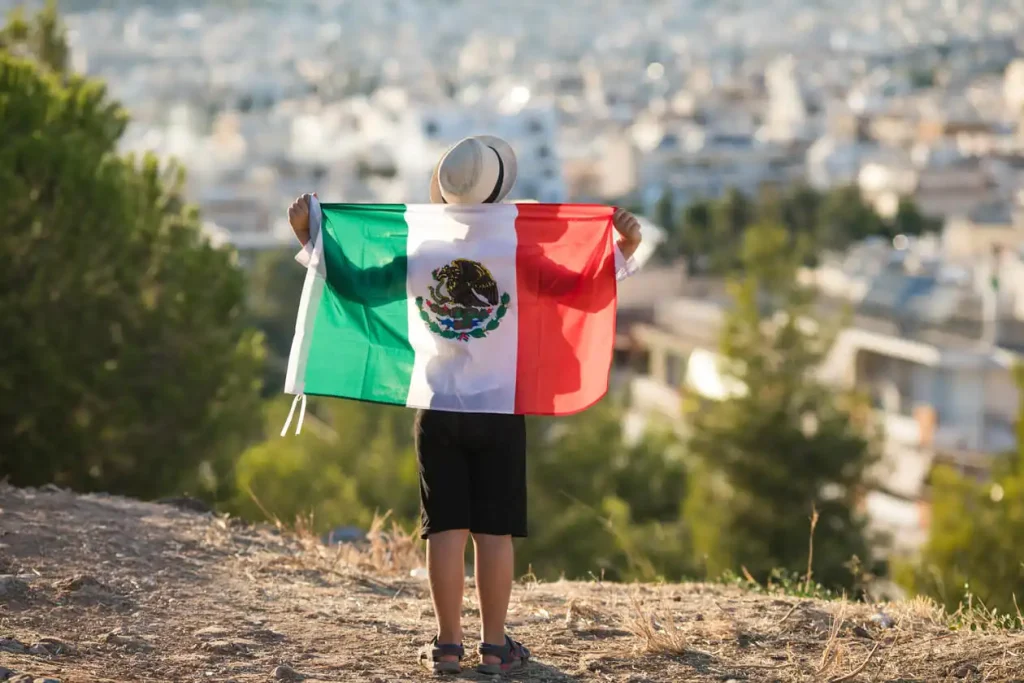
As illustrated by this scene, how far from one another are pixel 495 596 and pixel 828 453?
1406 centimetres

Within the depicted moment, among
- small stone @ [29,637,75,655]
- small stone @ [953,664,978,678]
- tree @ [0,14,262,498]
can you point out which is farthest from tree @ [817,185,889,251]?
small stone @ [29,637,75,655]

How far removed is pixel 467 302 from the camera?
16.9ft

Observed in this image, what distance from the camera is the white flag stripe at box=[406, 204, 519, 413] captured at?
5.09 metres

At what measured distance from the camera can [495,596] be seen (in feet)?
16.5

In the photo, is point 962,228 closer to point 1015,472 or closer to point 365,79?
point 1015,472

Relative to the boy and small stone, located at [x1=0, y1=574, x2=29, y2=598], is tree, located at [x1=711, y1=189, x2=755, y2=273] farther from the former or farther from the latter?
the boy

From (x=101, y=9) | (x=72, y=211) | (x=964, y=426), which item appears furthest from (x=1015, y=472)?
(x=101, y=9)

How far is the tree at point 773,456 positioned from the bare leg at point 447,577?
38.6 feet

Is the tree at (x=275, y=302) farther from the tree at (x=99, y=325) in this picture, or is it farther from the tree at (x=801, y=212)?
the tree at (x=99, y=325)

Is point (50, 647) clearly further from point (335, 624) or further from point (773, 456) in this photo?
point (773, 456)

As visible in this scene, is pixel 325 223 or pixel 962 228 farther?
pixel 962 228

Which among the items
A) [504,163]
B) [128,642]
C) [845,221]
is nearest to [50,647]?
[128,642]

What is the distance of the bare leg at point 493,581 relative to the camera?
16.4 feet

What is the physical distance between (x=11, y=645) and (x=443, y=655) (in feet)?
3.76
